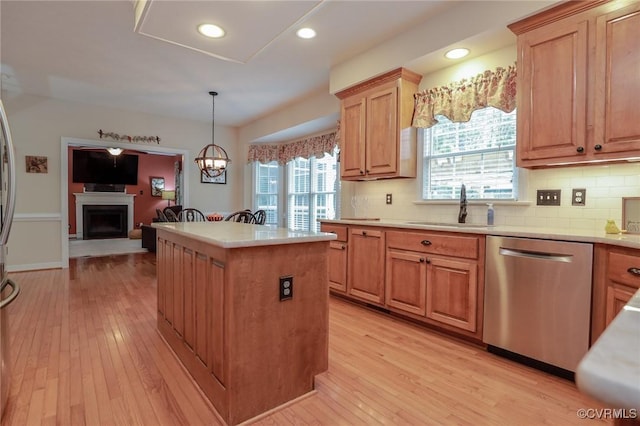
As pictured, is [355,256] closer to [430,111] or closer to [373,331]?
[373,331]

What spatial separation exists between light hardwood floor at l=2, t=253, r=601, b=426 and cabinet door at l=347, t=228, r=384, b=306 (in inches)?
10.5

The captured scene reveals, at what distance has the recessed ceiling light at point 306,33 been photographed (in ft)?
10.1

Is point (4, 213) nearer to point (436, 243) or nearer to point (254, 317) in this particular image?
point (254, 317)

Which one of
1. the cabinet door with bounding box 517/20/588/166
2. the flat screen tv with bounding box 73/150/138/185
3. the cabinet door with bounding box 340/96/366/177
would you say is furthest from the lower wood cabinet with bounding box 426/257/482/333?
the flat screen tv with bounding box 73/150/138/185

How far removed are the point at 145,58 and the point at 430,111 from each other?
3185mm

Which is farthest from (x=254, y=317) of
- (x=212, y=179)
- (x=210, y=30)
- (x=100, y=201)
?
(x=100, y=201)

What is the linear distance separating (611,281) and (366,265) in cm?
186

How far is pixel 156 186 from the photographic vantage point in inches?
→ 422

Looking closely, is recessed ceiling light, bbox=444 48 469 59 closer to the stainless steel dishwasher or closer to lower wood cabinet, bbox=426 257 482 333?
the stainless steel dishwasher

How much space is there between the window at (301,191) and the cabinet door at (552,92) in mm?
3012

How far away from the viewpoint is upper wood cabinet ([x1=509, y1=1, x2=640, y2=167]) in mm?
1976

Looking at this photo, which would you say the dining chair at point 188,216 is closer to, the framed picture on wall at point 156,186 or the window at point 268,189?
the window at point 268,189

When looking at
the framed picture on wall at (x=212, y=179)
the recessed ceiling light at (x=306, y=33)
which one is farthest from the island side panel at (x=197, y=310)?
the framed picture on wall at (x=212, y=179)

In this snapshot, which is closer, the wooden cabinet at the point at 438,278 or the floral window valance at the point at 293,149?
the wooden cabinet at the point at 438,278
